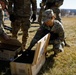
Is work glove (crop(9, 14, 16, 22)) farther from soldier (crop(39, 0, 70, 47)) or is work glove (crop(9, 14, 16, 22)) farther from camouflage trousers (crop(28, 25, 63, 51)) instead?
soldier (crop(39, 0, 70, 47))

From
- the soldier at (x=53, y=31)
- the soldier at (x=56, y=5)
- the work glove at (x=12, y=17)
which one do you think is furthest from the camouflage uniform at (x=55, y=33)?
the soldier at (x=56, y=5)

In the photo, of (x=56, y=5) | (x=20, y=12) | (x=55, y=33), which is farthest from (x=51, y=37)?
(x=56, y=5)

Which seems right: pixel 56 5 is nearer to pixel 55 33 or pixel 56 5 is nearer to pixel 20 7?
pixel 20 7

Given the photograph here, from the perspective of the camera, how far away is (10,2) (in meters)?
6.14

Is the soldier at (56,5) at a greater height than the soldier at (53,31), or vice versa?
the soldier at (56,5)

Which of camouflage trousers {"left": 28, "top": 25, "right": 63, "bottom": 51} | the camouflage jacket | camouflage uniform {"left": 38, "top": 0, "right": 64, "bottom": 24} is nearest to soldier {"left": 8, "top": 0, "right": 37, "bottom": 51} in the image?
the camouflage jacket

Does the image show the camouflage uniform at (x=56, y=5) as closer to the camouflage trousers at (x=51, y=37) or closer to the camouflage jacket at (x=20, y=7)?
the camouflage jacket at (x=20, y=7)

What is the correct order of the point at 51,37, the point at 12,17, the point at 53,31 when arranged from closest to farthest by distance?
the point at 53,31 → the point at 51,37 → the point at 12,17

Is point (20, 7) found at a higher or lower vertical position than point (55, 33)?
higher

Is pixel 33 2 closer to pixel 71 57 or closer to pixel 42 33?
pixel 42 33

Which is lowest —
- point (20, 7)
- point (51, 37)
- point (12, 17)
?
point (51, 37)

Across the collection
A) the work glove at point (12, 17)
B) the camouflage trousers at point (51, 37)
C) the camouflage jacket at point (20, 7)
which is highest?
the camouflage jacket at point (20, 7)

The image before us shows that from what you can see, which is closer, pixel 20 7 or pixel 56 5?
pixel 20 7

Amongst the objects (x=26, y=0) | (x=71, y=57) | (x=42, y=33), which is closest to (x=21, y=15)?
(x=26, y=0)
